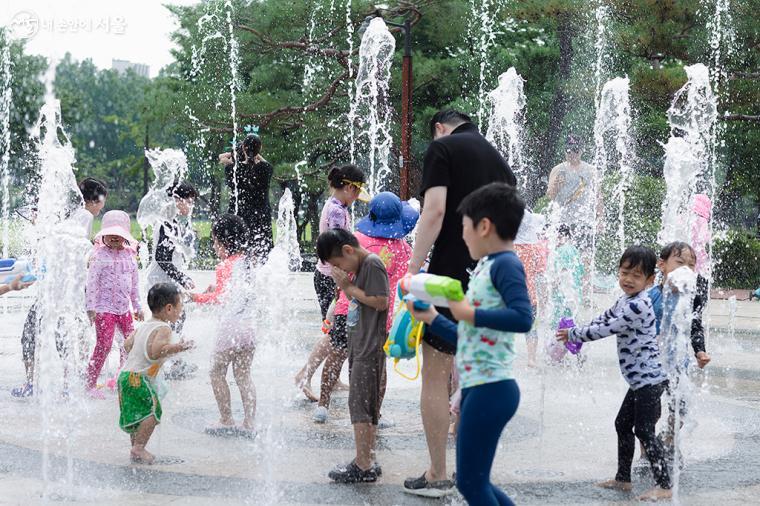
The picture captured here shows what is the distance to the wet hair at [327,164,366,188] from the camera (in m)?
6.21

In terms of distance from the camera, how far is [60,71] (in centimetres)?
9781

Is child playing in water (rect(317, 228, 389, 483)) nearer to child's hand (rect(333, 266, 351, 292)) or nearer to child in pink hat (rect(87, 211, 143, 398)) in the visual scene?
child's hand (rect(333, 266, 351, 292))

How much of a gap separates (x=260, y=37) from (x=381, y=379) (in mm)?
17669

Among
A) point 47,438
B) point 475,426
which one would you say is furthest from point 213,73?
point 475,426

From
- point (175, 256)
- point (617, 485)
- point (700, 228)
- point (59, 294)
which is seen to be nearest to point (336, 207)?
point (175, 256)

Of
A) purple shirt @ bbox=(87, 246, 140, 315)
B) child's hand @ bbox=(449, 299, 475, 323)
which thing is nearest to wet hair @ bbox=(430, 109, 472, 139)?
child's hand @ bbox=(449, 299, 475, 323)

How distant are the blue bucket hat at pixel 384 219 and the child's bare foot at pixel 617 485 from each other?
179 centimetres

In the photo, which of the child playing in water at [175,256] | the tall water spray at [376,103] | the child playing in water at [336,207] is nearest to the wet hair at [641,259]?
the child playing in water at [336,207]

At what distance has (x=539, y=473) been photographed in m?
4.71

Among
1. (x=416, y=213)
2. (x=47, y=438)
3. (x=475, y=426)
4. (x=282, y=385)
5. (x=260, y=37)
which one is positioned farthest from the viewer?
(x=260, y=37)

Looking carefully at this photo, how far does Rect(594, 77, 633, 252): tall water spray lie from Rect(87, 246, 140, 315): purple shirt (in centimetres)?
1028

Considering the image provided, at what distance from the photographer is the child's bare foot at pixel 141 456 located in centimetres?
479

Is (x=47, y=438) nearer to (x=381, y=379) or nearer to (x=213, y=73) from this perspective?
(x=381, y=379)

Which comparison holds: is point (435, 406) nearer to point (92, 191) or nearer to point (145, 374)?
point (145, 374)
